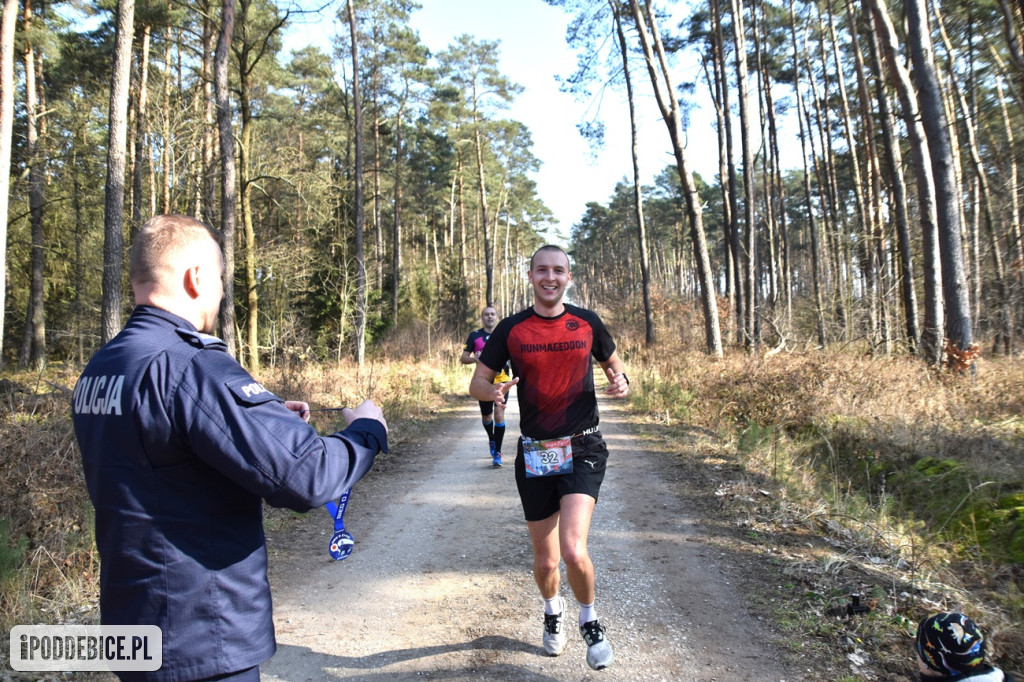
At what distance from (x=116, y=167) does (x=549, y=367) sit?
959cm

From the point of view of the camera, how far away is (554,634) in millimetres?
3529

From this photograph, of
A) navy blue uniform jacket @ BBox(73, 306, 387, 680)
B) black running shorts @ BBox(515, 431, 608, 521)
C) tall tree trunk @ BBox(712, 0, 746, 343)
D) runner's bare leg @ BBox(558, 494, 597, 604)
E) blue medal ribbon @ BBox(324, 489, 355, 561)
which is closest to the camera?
navy blue uniform jacket @ BBox(73, 306, 387, 680)

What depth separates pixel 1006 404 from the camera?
7.79m

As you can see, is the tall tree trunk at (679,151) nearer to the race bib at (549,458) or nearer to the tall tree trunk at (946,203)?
the tall tree trunk at (946,203)

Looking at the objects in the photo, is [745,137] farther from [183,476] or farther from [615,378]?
[183,476]

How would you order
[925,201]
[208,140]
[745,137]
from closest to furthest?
1. [925,201]
2. [745,137]
3. [208,140]

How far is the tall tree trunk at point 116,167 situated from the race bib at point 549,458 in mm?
9147

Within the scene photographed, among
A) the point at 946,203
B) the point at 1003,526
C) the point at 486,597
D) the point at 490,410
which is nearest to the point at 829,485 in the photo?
the point at 1003,526

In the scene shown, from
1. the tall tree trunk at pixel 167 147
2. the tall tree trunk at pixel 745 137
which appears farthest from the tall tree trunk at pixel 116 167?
the tall tree trunk at pixel 745 137

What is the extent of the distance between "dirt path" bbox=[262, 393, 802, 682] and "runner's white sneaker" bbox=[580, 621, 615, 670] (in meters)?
0.06

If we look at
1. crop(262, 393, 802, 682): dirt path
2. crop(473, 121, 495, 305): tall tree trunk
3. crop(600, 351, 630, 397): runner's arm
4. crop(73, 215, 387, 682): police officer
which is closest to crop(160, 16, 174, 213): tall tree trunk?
crop(262, 393, 802, 682): dirt path

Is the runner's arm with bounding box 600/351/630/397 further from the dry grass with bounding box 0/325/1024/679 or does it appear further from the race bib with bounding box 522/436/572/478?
the dry grass with bounding box 0/325/1024/679

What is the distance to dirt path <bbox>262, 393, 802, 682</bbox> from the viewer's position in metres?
3.39

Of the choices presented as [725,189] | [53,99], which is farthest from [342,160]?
[725,189]
